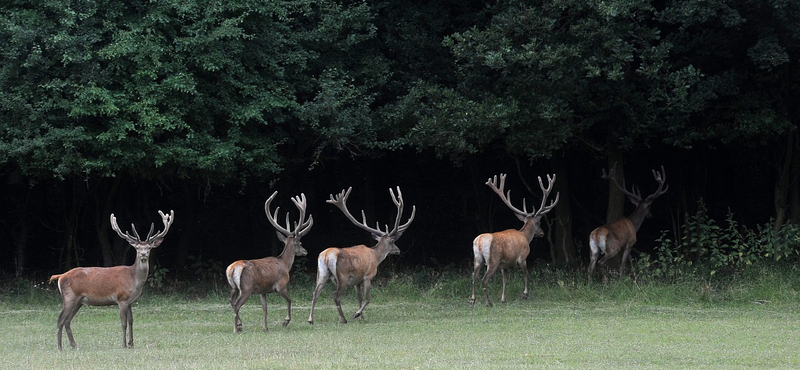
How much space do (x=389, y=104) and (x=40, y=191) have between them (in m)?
8.12

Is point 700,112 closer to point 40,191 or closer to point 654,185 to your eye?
point 654,185

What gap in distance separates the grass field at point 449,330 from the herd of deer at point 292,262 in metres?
0.41

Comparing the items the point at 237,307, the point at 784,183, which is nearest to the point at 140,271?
the point at 237,307

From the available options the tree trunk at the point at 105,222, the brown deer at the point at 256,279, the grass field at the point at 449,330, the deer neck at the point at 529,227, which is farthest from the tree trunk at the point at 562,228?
the tree trunk at the point at 105,222

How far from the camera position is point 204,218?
83.6ft

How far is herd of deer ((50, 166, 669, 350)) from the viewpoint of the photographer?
35.6ft

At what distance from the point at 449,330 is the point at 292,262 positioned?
98.9 inches

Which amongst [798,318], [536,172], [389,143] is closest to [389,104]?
[389,143]

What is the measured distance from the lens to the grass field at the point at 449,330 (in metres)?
9.62

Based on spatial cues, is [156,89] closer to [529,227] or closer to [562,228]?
[529,227]

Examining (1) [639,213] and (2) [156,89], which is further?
(1) [639,213]

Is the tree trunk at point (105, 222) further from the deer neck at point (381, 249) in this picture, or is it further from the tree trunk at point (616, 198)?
the tree trunk at point (616, 198)

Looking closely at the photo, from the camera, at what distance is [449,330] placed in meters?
12.2

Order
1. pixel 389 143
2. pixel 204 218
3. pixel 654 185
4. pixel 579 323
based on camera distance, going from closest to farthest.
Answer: pixel 579 323, pixel 389 143, pixel 654 185, pixel 204 218
